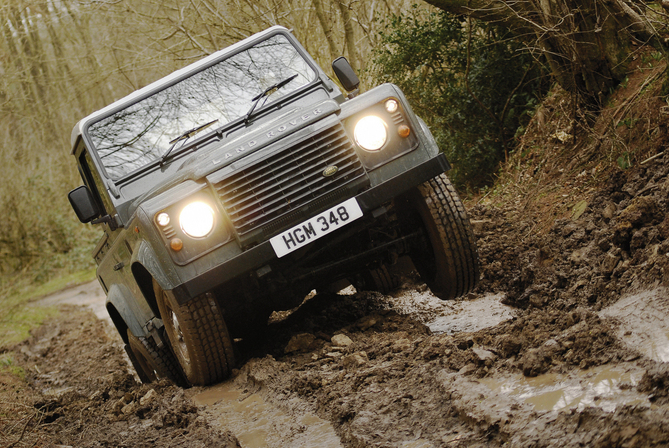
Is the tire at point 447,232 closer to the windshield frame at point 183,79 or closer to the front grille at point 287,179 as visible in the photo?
the front grille at point 287,179

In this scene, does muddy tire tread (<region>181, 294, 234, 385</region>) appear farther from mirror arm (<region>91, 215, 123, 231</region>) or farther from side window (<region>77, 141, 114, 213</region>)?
side window (<region>77, 141, 114, 213</region>)

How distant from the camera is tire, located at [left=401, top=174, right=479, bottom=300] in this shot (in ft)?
14.1

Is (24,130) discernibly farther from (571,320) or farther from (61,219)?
(571,320)

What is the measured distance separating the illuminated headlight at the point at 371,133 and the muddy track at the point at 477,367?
119cm

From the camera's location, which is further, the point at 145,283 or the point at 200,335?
the point at 145,283

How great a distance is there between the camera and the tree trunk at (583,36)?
5719 mm

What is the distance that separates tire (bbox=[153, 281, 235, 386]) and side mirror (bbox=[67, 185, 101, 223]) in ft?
2.84

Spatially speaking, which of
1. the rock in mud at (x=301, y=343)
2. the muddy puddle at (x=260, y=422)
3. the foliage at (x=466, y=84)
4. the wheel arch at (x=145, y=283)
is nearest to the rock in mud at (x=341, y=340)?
the rock in mud at (x=301, y=343)

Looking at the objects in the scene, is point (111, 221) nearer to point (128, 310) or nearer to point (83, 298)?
point (128, 310)

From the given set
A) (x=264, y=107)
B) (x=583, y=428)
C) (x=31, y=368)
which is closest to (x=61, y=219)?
(x=31, y=368)

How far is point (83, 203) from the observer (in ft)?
15.9

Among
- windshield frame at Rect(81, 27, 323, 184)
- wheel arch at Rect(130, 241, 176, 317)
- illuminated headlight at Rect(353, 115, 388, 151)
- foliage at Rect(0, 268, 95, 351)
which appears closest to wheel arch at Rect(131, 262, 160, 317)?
wheel arch at Rect(130, 241, 176, 317)

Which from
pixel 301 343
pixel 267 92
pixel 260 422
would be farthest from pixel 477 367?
pixel 267 92

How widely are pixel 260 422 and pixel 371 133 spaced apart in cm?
182
